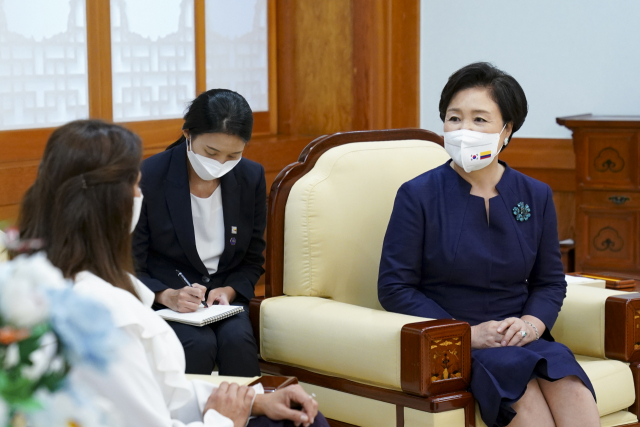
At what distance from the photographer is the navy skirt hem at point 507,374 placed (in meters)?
2.07

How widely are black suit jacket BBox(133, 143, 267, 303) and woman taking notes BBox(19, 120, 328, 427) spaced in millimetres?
1088

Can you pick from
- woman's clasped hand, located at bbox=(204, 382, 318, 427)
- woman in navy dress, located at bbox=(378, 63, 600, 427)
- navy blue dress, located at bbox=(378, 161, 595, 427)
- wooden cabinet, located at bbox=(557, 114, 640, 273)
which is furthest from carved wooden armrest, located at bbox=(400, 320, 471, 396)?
wooden cabinet, located at bbox=(557, 114, 640, 273)

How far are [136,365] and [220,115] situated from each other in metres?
1.29

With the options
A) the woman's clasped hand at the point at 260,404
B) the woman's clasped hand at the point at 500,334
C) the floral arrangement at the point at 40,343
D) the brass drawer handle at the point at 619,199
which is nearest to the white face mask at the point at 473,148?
the woman's clasped hand at the point at 500,334

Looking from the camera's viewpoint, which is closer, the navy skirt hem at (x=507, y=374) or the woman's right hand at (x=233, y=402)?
the woman's right hand at (x=233, y=402)

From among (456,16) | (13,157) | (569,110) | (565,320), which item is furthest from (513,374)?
(456,16)

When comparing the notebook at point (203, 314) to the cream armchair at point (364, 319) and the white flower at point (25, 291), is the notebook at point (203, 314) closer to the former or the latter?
the cream armchair at point (364, 319)

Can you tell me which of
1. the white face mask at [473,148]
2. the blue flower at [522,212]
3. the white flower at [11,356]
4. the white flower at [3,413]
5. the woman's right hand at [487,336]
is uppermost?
the white face mask at [473,148]

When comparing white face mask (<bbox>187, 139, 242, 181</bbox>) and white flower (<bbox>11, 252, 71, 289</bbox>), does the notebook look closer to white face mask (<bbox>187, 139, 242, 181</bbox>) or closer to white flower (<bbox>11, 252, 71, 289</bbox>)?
white face mask (<bbox>187, 139, 242, 181</bbox>)

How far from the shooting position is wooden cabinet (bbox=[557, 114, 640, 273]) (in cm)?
429

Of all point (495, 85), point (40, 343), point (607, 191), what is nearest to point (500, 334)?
point (495, 85)

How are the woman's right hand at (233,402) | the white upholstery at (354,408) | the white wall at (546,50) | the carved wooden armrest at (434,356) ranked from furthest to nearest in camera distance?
the white wall at (546,50) < the white upholstery at (354,408) < the carved wooden armrest at (434,356) < the woman's right hand at (233,402)

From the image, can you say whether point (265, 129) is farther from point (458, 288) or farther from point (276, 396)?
point (276, 396)

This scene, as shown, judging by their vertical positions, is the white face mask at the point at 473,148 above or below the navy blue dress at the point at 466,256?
above
